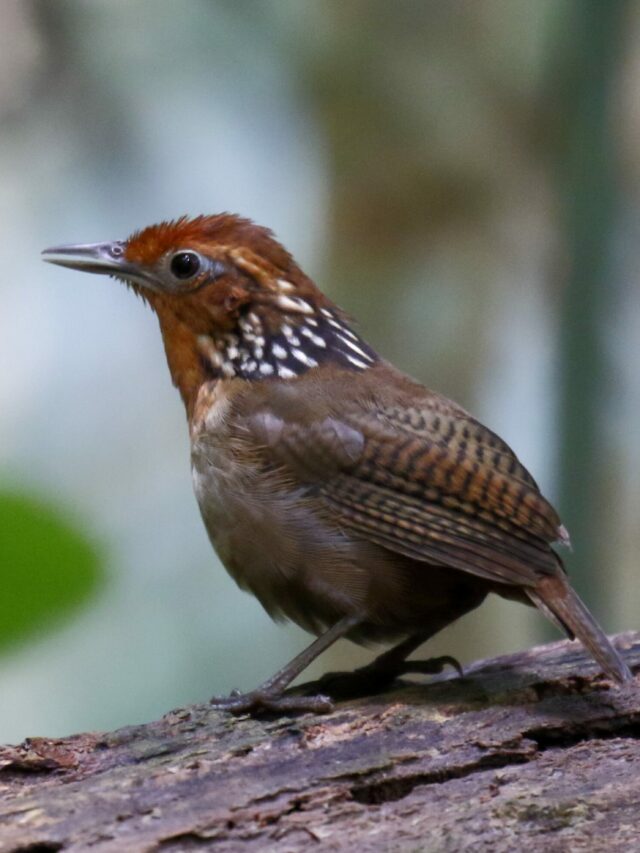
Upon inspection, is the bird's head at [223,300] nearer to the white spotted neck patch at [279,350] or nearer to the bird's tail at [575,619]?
the white spotted neck patch at [279,350]

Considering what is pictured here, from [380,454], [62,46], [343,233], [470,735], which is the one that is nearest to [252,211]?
[343,233]

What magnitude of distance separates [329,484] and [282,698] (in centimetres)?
57

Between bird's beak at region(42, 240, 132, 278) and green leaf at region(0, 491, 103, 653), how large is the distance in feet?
5.10

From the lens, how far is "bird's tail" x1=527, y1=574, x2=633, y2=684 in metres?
2.92

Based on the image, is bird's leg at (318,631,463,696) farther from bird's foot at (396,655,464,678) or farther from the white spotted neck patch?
the white spotted neck patch

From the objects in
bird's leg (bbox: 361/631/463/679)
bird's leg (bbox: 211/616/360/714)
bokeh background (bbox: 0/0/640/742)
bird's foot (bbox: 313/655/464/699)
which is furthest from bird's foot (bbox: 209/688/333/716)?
bokeh background (bbox: 0/0/640/742)

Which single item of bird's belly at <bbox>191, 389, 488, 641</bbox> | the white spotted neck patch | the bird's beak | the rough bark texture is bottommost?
the rough bark texture

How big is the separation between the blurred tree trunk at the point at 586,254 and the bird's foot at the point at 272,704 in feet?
8.08

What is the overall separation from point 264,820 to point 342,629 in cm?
78

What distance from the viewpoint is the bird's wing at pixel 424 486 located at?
3.04m

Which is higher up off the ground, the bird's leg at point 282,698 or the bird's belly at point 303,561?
the bird's belly at point 303,561

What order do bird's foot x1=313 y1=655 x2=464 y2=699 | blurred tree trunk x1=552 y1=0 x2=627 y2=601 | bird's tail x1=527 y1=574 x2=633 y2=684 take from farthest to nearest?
blurred tree trunk x1=552 y1=0 x2=627 y2=601, bird's foot x1=313 y1=655 x2=464 y2=699, bird's tail x1=527 y1=574 x2=633 y2=684

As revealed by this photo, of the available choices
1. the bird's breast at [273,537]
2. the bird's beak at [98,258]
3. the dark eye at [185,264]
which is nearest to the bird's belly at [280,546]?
the bird's breast at [273,537]

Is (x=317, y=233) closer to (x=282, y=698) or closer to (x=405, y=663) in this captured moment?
(x=405, y=663)
